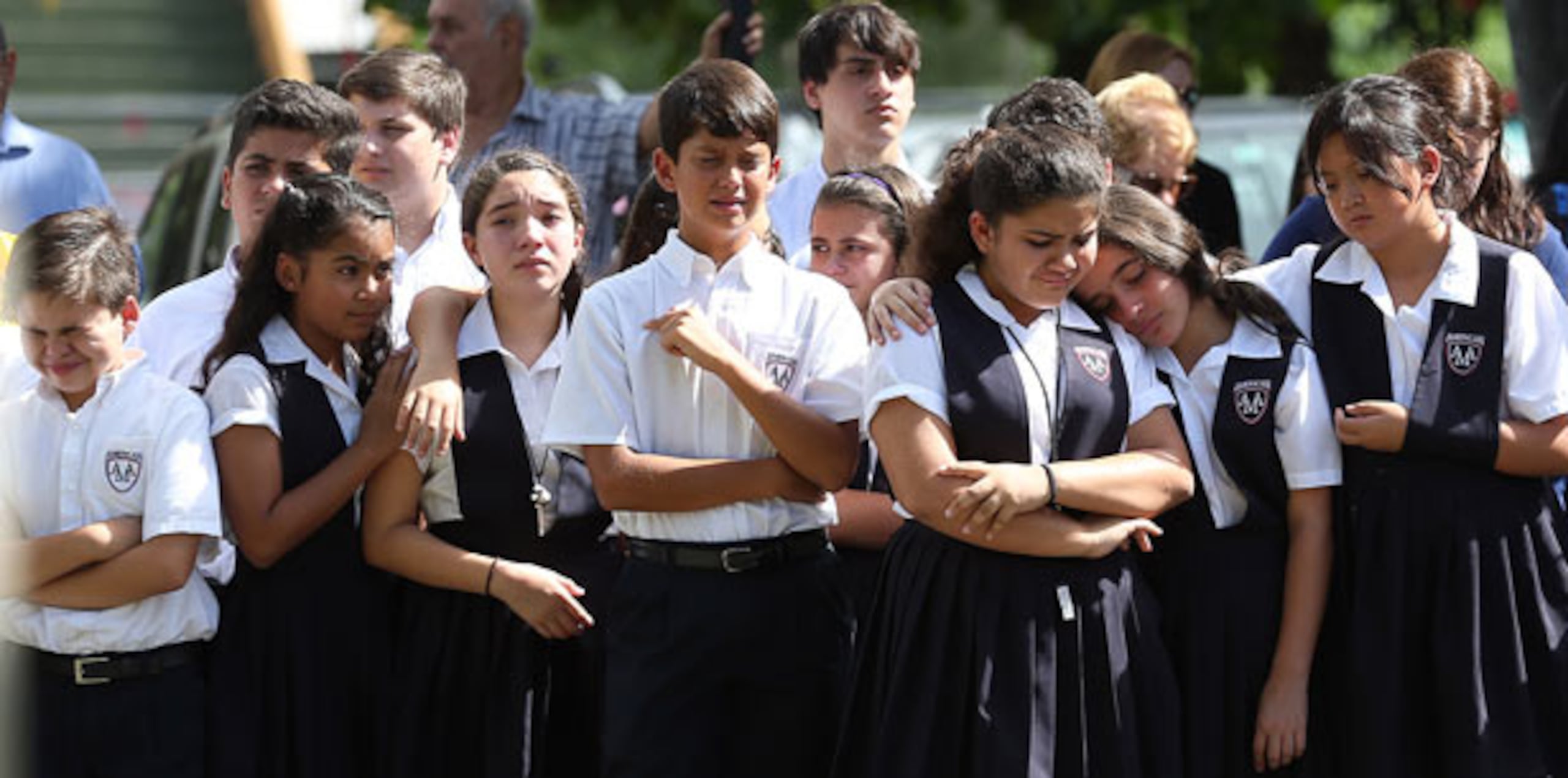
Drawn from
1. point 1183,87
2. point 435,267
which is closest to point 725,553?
point 435,267

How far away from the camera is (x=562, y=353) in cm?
430

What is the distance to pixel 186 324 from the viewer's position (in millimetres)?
4586

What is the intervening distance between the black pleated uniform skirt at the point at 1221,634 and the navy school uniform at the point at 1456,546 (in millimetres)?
164

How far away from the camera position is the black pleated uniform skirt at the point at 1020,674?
3.90 meters

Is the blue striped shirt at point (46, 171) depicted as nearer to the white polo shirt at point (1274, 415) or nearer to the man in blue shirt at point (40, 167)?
the man in blue shirt at point (40, 167)

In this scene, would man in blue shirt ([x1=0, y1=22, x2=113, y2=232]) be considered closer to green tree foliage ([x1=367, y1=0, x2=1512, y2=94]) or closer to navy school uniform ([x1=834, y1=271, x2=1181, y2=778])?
navy school uniform ([x1=834, y1=271, x2=1181, y2=778])

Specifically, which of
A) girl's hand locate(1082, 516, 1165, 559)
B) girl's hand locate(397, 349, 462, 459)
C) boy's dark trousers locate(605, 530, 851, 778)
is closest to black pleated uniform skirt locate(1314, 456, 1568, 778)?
girl's hand locate(1082, 516, 1165, 559)

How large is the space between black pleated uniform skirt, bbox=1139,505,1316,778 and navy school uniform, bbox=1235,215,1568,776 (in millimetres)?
164

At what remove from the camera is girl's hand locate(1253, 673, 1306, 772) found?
4.11 m

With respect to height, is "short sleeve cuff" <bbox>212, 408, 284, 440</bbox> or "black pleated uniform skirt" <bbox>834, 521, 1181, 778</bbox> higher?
"short sleeve cuff" <bbox>212, 408, 284, 440</bbox>

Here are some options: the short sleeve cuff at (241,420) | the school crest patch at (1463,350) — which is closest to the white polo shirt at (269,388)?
the short sleeve cuff at (241,420)

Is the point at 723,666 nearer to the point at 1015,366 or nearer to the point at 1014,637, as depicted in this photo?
the point at 1014,637

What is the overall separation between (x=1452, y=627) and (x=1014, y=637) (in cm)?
90

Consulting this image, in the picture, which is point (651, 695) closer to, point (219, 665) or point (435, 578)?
point (435, 578)
